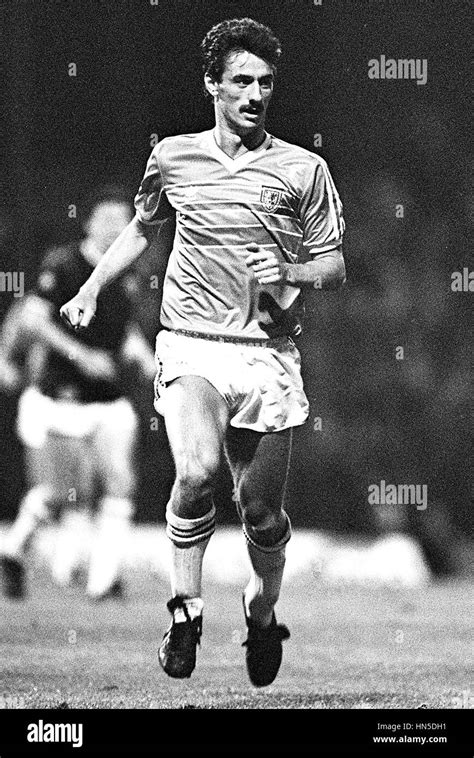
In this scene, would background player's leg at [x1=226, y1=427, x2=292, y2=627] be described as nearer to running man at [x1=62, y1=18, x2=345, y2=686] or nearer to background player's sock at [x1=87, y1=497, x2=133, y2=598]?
running man at [x1=62, y1=18, x2=345, y2=686]

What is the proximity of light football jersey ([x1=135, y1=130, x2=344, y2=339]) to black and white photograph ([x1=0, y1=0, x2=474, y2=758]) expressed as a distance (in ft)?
0.13

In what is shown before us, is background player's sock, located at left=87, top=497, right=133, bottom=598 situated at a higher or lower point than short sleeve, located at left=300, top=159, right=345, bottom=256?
lower

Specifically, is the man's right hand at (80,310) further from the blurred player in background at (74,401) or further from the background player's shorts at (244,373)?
the background player's shorts at (244,373)

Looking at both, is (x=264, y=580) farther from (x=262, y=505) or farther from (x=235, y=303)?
(x=235, y=303)

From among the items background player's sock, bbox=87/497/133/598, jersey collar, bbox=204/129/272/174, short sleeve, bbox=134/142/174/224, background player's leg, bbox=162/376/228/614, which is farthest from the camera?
background player's sock, bbox=87/497/133/598

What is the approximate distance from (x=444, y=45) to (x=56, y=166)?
1.54 m

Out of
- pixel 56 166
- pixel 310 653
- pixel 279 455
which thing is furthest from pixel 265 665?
pixel 56 166

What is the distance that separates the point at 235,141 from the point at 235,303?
23.6 inches

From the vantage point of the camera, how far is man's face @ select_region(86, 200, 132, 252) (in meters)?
5.86

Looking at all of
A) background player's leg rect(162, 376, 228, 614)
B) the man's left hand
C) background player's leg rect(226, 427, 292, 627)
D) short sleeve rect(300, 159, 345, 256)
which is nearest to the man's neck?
short sleeve rect(300, 159, 345, 256)

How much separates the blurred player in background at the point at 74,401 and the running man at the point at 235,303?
3.8 inches
